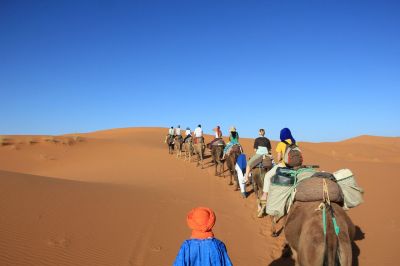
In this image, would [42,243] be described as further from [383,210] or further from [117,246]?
[383,210]

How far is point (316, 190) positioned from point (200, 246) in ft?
8.10

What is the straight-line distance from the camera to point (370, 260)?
7395 millimetres

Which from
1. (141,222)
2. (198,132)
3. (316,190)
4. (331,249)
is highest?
(198,132)

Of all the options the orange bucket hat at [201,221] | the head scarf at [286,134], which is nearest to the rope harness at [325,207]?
the orange bucket hat at [201,221]

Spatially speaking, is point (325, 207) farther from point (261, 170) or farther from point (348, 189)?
point (261, 170)

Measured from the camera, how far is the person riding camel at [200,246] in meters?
3.27

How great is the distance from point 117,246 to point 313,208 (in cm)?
454

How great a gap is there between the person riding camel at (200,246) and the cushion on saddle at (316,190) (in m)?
2.28

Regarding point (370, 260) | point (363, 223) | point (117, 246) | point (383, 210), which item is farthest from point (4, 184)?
point (383, 210)

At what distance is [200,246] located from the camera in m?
3.31

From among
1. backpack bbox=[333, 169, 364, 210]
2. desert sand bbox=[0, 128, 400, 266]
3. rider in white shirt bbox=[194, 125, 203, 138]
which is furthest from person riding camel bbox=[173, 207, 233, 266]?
rider in white shirt bbox=[194, 125, 203, 138]

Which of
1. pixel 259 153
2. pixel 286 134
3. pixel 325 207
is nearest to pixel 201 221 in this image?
pixel 325 207

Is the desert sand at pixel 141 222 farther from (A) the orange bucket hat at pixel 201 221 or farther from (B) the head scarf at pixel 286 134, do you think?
(A) the orange bucket hat at pixel 201 221

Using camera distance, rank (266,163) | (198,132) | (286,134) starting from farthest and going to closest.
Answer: (198,132)
(266,163)
(286,134)
